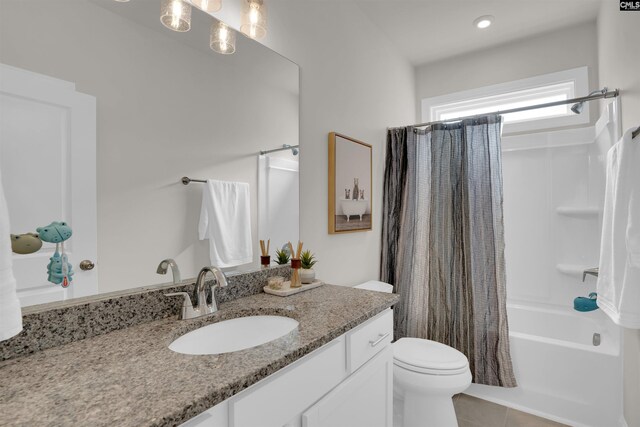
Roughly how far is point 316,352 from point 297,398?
13 cm

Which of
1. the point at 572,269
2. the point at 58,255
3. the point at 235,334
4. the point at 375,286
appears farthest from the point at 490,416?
the point at 58,255

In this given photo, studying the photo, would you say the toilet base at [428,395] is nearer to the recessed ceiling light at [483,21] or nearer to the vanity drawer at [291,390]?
the vanity drawer at [291,390]

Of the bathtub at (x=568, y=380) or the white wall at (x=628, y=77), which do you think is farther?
the bathtub at (x=568, y=380)

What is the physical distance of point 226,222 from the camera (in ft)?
4.58

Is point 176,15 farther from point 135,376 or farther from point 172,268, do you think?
point 135,376

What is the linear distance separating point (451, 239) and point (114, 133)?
2.07 m

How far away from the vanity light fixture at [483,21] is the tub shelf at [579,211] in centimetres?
154

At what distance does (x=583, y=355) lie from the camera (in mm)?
1967

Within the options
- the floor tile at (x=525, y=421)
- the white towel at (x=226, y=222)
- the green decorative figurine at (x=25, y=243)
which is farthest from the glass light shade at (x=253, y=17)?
the floor tile at (x=525, y=421)

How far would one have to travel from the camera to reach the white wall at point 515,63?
2.54 m

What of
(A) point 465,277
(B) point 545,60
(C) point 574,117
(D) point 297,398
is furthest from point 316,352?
(B) point 545,60

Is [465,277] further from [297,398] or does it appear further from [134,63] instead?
[134,63]

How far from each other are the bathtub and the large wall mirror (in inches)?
75.9

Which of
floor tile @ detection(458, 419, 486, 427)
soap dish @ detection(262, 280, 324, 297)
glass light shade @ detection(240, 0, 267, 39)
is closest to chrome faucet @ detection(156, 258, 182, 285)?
soap dish @ detection(262, 280, 324, 297)
